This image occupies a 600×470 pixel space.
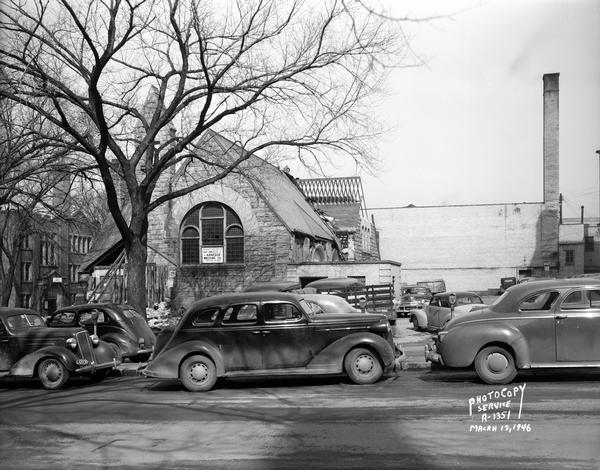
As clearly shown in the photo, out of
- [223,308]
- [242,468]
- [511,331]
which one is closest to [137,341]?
[223,308]

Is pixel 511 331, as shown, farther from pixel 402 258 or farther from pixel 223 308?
pixel 402 258

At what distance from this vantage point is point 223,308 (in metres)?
11.7

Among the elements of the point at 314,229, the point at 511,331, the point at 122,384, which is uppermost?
the point at 314,229

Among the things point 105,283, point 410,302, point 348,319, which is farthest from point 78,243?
point 348,319

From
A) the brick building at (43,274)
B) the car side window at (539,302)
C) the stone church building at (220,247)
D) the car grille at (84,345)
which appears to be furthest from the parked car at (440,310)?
the brick building at (43,274)

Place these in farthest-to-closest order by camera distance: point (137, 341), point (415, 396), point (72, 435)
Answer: point (137, 341)
point (415, 396)
point (72, 435)

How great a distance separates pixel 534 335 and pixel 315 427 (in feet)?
14.1

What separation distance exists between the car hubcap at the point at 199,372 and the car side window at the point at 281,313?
1.35 m

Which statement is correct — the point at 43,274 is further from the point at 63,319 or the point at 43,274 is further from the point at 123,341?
the point at 123,341

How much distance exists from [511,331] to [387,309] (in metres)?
12.0

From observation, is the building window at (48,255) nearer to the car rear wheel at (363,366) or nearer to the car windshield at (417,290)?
the car windshield at (417,290)

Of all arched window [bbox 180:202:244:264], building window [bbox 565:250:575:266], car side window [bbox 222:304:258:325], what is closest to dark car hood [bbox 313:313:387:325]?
car side window [bbox 222:304:258:325]

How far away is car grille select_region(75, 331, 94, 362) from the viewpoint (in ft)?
42.8

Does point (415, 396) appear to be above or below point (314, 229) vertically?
below
